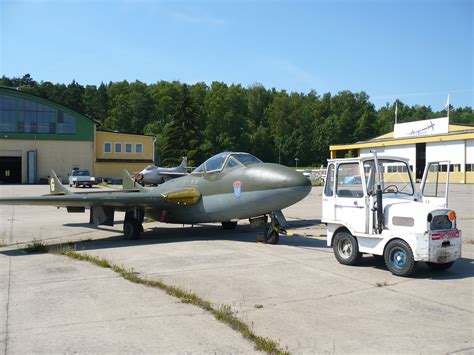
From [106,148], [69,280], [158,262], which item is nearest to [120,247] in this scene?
[158,262]

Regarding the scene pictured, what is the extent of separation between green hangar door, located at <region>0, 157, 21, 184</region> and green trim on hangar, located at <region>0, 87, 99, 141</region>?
5.74 m

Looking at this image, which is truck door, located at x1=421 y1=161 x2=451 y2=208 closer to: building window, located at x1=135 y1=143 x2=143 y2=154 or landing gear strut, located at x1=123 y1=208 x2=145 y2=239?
landing gear strut, located at x1=123 y1=208 x2=145 y2=239

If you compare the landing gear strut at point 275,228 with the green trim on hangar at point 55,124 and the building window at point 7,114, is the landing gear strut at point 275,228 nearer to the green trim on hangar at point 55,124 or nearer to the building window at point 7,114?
the green trim on hangar at point 55,124

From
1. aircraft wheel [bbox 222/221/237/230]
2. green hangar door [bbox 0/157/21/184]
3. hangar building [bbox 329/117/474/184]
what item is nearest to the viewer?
aircraft wheel [bbox 222/221/237/230]

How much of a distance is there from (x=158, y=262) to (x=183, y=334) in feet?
14.8

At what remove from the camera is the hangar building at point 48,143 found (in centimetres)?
5403

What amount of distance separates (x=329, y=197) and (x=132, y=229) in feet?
20.8

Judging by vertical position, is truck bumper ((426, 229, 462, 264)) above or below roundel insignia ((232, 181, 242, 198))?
below

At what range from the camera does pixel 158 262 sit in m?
9.41

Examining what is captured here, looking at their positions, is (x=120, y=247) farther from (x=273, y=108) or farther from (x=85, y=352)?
(x=273, y=108)

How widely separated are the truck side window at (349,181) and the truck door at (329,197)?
168 millimetres

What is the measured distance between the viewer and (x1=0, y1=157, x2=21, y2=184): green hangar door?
193 feet

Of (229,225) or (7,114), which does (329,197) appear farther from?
(7,114)

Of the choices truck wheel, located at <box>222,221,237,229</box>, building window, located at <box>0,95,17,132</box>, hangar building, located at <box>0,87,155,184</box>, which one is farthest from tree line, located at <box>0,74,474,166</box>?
truck wheel, located at <box>222,221,237,229</box>
